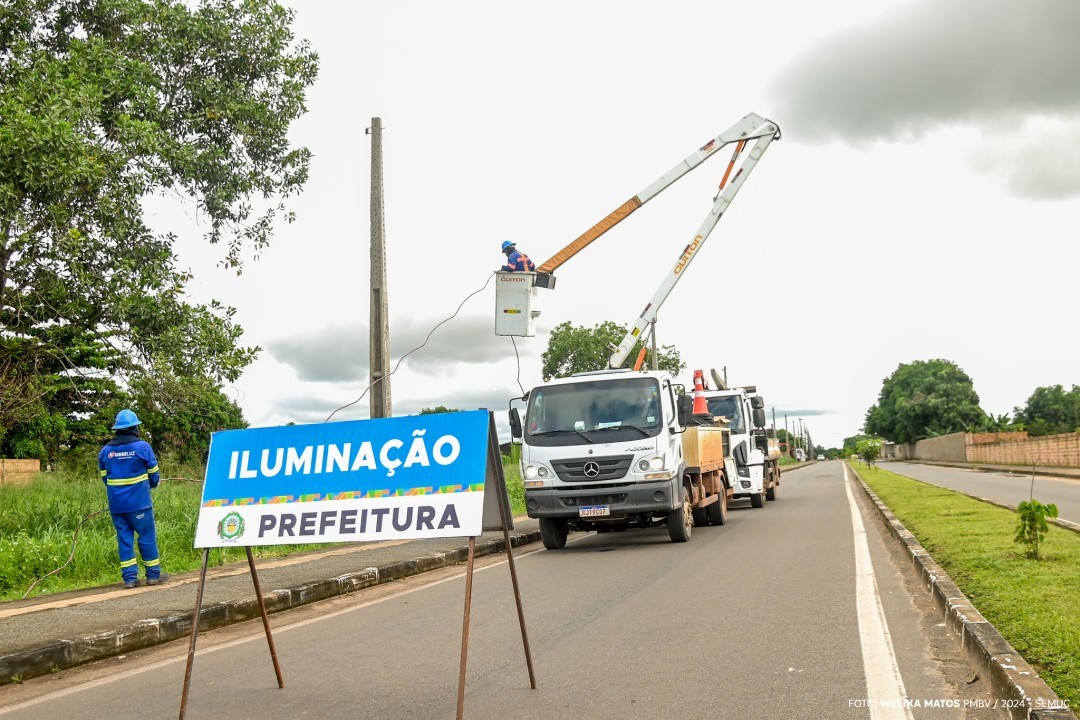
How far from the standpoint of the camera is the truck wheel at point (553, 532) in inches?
531

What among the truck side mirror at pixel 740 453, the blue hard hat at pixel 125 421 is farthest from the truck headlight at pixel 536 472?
the truck side mirror at pixel 740 453

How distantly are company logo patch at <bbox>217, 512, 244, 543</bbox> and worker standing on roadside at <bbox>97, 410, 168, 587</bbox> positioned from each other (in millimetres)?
4526

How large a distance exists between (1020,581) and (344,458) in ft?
18.9

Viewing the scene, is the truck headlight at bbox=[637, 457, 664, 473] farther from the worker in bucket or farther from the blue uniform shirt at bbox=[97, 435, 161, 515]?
the blue uniform shirt at bbox=[97, 435, 161, 515]

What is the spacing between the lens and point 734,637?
A: 6477 mm

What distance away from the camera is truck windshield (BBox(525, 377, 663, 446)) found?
42.0 ft

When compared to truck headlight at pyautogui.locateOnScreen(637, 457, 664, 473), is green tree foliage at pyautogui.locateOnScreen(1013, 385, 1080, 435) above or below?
above

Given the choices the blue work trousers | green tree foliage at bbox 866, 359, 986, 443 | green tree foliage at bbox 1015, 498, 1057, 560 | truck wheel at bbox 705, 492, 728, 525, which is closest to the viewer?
green tree foliage at bbox 1015, 498, 1057, 560

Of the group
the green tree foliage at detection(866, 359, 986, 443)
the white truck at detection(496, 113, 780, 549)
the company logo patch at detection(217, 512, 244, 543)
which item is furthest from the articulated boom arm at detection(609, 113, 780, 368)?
the green tree foliage at detection(866, 359, 986, 443)

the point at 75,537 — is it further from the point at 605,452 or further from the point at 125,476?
the point at 605,452

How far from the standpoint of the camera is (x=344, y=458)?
515cm

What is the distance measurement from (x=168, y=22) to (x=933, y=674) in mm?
16042

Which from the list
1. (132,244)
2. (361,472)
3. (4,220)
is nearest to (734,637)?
(361,472)

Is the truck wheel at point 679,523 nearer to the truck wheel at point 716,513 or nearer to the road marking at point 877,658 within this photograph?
the truck wheel at point 716,513
